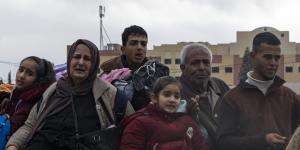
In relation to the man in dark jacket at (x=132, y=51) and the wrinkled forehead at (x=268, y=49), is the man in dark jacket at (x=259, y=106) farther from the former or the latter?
the man in dark jacket at (x=132, y=51)

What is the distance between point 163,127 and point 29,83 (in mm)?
1442

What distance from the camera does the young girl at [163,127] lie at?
156 inches

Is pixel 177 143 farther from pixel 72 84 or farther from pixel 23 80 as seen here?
pixel 23 80

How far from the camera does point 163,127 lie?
157 inches

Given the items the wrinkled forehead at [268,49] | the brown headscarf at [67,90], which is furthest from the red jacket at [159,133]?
the wrinkled forehead at [268,49]

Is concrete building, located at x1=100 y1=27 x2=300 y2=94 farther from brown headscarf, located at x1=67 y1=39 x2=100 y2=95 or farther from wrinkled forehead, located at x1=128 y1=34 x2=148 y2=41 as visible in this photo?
brown headscarf, located at x1=67 y1=39 x2=100 y2=95

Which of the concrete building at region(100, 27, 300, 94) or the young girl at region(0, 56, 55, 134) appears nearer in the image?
the young girl at region(0, 56, 55, 134)

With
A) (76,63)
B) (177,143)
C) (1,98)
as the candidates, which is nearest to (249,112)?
(177,143)

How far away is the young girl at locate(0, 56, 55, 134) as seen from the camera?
4.65 m

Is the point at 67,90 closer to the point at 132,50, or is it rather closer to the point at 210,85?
the point at 132,50

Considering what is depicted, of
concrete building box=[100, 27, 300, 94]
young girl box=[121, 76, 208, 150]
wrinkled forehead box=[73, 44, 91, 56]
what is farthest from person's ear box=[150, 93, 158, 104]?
concrete building box=[100, 27, 300, 94]

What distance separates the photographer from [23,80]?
4.77 metres

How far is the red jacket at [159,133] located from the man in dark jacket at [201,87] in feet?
1.21

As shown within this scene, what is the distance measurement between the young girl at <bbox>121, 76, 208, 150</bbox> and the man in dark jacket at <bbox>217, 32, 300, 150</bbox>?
10.0 inches
